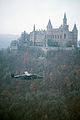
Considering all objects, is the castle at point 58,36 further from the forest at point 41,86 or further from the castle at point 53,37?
the forest at point 41,86

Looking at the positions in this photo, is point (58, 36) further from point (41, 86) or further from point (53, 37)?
point (41, 86)

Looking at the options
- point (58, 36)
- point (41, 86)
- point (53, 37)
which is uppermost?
point (58, 36)

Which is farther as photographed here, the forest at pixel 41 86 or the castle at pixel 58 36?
the castle at pixel 58 36

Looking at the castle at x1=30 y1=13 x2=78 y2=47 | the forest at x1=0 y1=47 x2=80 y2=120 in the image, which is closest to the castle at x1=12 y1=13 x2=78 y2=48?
the castle at x1=30 y1=13 x2=78 y2=47

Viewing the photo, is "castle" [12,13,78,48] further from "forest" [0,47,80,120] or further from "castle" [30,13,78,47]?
"forest" [0,47,80,120]

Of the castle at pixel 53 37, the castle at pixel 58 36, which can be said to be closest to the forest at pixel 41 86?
the castle at pixel 53 37

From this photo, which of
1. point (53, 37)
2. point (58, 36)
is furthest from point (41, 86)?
point (58, 36)
